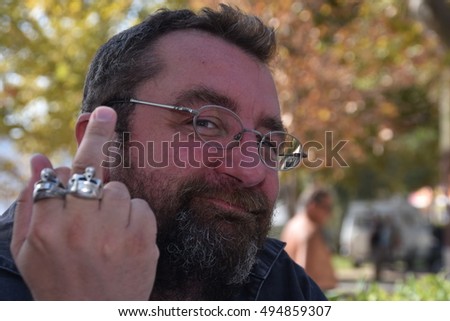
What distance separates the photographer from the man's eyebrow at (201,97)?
186cm

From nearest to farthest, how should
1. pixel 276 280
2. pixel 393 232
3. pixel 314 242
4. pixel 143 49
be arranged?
pixel 143 49 < pixel 276 280 < pixel 314 242 < pixel 393 232

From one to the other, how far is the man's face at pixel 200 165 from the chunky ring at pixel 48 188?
1.99 ft

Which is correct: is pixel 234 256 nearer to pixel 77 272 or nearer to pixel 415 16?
pixel 77 272

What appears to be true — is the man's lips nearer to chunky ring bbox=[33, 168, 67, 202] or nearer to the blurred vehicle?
chunky ring bbox=[33, 168, 67, 202]

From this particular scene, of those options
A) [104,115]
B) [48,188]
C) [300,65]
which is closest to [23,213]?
[48,188]

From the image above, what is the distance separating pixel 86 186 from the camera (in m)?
1.15

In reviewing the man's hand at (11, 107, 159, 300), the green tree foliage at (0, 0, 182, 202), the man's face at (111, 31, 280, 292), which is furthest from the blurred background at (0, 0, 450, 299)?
the man's hand at (11, 107, 159, 300)

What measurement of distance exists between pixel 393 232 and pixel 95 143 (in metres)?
21.3

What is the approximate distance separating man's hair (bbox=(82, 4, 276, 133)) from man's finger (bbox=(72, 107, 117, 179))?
67 cm

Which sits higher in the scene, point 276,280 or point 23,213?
point 23,213

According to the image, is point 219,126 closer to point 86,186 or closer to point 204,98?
point 204,98

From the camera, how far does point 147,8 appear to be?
298 inches

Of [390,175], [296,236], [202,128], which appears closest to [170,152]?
[202,128]

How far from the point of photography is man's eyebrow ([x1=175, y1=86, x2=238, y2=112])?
Answer: 1.86m
